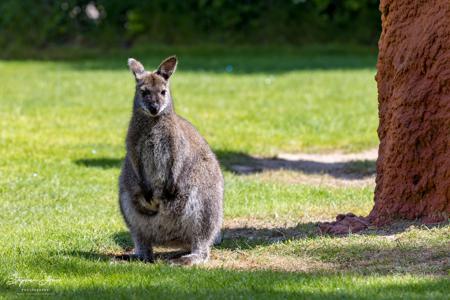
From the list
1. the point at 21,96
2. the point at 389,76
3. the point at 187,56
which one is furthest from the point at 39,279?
the point at 187,56

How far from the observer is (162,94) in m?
7.78

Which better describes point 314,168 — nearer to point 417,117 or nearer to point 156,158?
point 417,117

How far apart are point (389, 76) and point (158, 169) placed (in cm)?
228

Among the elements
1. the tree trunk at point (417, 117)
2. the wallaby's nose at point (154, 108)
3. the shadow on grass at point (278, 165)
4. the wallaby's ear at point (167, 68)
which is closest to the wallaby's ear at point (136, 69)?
the wallaby's ear at point (167, 68)

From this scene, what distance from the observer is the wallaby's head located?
7.72m

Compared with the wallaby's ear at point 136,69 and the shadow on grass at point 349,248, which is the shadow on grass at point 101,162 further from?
the wallaby's ear at point 136,69

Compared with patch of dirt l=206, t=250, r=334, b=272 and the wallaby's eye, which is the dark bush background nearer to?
the wallaby's eye

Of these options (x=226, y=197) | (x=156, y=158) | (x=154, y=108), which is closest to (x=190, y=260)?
(x=156, y=158)

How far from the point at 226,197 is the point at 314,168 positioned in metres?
2.33

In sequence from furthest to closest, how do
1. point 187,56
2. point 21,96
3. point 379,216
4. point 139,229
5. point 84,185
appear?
point 187,56, point 21,96, point 84,185, point 379,216, point 139,229

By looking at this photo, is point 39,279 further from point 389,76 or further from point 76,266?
point 389,76

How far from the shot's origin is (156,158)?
25.5ft

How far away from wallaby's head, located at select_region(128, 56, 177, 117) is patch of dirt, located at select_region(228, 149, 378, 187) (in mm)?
3898

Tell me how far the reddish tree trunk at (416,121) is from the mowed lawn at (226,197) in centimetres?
27
